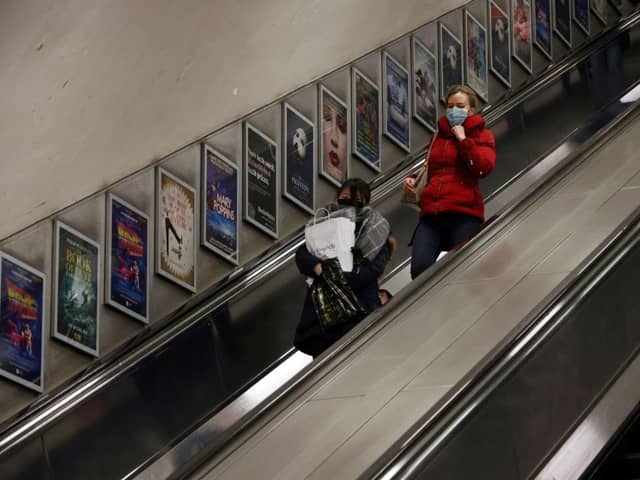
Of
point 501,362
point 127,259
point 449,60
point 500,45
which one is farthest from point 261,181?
point 501,362

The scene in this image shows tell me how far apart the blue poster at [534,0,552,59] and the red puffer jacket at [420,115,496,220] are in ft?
24.9

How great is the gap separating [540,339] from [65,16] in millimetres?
5488

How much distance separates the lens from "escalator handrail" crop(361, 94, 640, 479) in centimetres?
389

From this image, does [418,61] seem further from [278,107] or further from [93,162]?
A: [93,162]

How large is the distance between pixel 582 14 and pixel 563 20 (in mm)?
539

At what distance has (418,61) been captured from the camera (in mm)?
12398

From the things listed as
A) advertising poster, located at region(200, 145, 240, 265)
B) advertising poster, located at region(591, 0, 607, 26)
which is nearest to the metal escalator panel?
advertising poster, located at region(200, 145, 240, 265)

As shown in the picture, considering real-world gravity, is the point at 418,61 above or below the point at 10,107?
below

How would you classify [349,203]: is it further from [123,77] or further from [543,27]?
[543,27]

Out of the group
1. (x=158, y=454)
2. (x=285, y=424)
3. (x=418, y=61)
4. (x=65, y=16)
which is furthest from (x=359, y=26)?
(x=285, y=424)

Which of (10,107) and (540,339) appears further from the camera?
(10,107)

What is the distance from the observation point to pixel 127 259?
908 centimetres

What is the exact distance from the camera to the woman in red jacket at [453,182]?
7.16 meters

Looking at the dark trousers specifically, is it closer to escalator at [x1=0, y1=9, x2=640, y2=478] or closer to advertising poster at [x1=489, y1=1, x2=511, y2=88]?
escalator at [x1=0, y1=9, x2=640, y2=478]
